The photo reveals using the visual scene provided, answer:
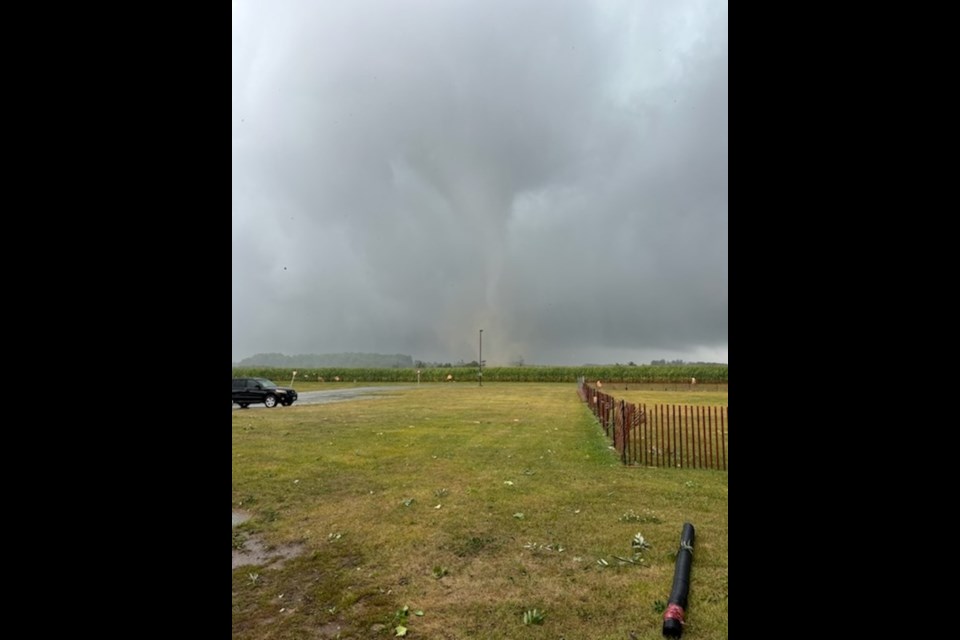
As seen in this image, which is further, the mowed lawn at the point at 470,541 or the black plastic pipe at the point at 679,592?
the mowed lawn at the point at 470,541

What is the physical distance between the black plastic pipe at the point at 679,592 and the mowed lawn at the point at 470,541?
0.09 m

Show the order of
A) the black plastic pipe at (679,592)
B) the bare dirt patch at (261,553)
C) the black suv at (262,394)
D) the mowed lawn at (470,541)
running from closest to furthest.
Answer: the black plastic pipe at (679,592)
the mowed lawn at (470,541)
the bare dirt patch at (261,553)
the black suv at (262,394)

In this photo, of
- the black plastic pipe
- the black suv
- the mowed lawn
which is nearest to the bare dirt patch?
the mowed lawn

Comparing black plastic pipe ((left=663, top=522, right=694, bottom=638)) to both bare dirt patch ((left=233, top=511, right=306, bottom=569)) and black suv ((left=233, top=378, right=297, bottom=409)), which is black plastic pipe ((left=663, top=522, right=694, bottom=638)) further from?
black suv ((left=233, top=378, right=297, bottom=409))

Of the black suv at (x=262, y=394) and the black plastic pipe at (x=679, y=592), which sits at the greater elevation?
the black plastic pipe at (x=679, y=592)

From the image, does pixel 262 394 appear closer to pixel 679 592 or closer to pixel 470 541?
pixel 470 541

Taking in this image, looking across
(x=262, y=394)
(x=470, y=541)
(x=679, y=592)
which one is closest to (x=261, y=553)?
(x=470, y=541)

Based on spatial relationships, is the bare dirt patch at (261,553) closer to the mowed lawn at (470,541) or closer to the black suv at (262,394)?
the mowed lawn at (470,541)

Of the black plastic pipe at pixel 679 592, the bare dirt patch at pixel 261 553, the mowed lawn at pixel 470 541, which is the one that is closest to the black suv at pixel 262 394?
the mowed lawn at pixel 470 541

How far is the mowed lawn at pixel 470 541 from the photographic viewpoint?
3.86m

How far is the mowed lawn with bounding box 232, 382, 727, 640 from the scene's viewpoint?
3861 mm

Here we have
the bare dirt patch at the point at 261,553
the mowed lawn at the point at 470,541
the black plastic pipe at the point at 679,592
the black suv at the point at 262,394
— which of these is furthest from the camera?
the black suv at the point at 262,394

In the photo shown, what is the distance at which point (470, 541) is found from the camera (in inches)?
219
